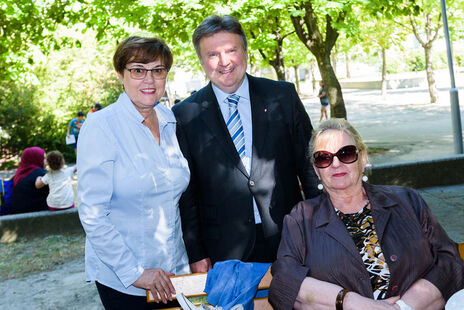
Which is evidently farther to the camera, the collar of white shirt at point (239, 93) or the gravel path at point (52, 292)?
the gravel path at point (52, 292)

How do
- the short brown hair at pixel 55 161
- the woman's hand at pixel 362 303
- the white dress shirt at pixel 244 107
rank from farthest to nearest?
the short brown hair at pixel 55 161
the white dress shirt at pixel 244 107
the woman's hand at pixel 362 303

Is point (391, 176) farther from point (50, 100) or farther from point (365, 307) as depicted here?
point (50, 100)

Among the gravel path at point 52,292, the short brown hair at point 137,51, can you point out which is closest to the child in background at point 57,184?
the gravel path at point 52,292

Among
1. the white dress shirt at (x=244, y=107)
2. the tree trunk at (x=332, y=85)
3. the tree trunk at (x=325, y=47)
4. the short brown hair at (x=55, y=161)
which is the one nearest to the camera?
the white dress shirt at (x=244, y=107)

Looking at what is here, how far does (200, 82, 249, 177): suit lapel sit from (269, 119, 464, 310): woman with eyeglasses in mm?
481

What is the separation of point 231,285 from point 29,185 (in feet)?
22.6

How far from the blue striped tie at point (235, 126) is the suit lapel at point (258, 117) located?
0.09 meters

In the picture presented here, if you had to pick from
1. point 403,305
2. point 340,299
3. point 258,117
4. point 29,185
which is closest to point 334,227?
point 340,299

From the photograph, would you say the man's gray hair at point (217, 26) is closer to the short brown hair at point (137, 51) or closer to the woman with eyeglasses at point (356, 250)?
the short brown hair at point (137, 51)

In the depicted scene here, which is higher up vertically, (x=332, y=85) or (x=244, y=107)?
(x=244, y=107)

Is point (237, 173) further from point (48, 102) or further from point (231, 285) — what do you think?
point (48, 102)

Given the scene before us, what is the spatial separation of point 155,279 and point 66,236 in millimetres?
6120

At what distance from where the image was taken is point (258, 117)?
3125mm

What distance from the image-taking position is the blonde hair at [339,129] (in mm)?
2877
